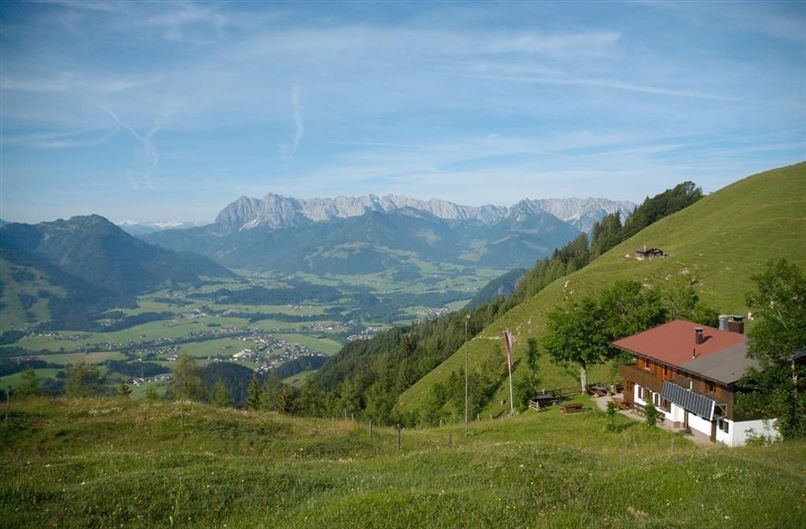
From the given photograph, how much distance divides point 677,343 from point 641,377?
497 centimetres

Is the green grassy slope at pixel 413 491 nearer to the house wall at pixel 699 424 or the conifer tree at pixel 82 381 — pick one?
the house wall at pixel 699 424

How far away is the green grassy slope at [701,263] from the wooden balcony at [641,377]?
39.5 feet

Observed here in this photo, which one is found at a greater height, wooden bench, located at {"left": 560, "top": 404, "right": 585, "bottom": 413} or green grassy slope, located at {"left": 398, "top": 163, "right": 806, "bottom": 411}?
green grassy slope, located at {"left": 398, "top": 163, "right": 806, "bottom": 411}

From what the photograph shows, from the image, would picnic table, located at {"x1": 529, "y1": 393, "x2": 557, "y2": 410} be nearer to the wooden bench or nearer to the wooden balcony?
the wooden bench

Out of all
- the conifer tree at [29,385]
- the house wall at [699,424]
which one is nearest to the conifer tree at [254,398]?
the conifer tree at [29,385]

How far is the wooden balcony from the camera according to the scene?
48.4 metres

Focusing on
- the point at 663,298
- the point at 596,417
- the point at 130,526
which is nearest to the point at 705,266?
the point at 663,298

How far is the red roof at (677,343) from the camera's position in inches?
1807

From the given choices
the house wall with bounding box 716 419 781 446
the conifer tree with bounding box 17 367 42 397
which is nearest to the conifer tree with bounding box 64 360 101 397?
the conifer tree with bounding box 17 367 42 397

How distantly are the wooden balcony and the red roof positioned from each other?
7.22ft

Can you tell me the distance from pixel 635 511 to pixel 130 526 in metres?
15.4

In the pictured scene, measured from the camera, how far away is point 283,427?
36.4 m

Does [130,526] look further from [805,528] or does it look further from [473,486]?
[805,528]

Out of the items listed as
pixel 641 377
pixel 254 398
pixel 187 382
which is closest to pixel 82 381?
pixel 187 382
